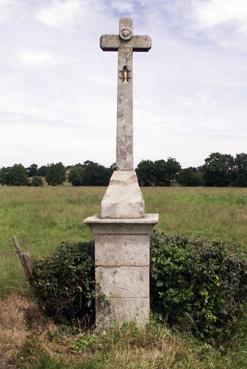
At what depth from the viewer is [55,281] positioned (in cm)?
599

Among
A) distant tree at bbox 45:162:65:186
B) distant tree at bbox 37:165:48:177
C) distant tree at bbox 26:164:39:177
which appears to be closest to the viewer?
distant tree at bbox 45:162:65:186

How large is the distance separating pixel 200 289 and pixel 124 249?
0.98 metres

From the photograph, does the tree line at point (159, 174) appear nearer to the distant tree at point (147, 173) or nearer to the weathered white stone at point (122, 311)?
the distant tree at point (147, 173)

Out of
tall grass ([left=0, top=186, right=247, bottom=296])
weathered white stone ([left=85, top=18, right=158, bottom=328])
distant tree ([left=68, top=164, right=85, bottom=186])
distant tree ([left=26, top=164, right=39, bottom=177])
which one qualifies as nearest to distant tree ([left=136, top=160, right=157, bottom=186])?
distant tree ([left=68, top=164, right=85, bottom=186])

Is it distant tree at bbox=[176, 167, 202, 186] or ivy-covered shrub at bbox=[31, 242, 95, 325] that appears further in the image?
distant tree at bbox=[176, 167, 202, 186]

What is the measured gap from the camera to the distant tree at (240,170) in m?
78.1

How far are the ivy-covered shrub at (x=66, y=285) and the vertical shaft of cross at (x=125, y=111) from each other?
1195 millimetres

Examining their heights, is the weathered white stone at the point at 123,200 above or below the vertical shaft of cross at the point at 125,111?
below

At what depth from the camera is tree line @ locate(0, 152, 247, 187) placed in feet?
234

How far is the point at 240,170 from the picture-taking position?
81.9 m

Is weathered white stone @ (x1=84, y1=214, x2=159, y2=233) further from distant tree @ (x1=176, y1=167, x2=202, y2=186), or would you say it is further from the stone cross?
distant tree @ (x1=176, y1=167, x2=202, y2=186)

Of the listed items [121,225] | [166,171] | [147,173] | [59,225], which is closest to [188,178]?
[166,171]

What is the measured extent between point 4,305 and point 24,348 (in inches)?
73.7

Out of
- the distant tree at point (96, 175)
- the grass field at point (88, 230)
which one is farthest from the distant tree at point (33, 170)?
the grass field at point (88, 230)
